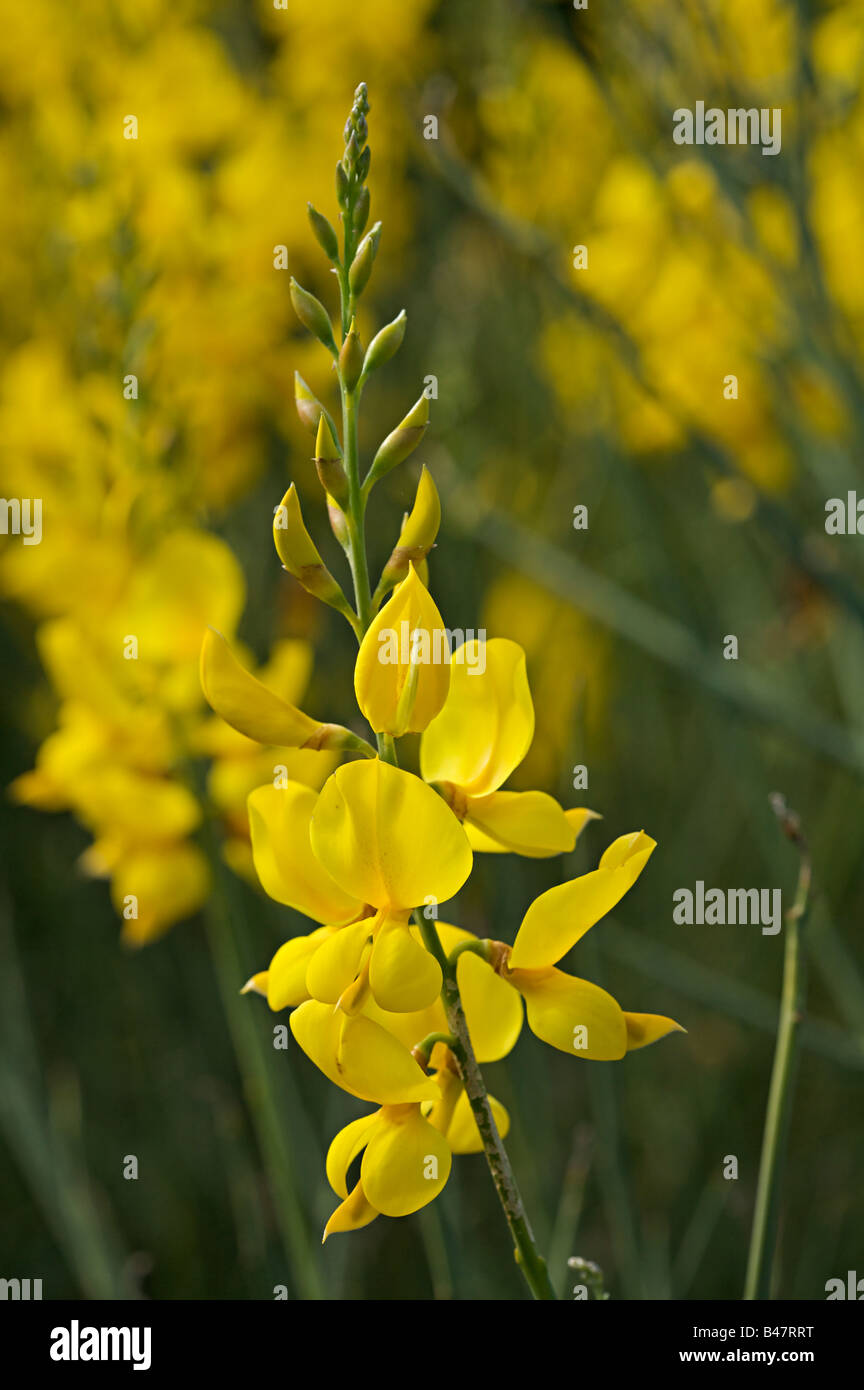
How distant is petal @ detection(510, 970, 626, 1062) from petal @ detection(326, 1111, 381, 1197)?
0.09m

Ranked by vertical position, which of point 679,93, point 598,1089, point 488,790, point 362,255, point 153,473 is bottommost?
point 598,1089

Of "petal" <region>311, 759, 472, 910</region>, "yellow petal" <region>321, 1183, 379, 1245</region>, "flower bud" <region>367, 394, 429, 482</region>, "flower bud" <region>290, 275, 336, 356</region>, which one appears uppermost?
"flower bud" <region>290, 275, 336, 356</region>

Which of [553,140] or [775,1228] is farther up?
[553,140]

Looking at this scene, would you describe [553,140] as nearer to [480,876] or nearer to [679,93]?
[679,93]

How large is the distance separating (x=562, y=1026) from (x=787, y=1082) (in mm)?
138

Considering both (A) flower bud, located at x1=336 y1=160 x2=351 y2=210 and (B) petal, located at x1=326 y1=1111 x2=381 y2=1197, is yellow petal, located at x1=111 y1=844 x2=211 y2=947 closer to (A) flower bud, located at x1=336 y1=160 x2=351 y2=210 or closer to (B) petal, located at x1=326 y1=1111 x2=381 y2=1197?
(B) petal, located at x1=326 y1=1111 x2=381 y2=1197

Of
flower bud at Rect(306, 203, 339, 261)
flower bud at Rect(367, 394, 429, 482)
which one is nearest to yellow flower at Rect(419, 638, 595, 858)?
flower bud at Rect(367, 394, 429, 482)

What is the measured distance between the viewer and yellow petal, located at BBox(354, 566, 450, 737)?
549 mm

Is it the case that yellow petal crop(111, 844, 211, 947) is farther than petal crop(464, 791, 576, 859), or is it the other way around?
yellow petal crop(111, 844, 211, 947)

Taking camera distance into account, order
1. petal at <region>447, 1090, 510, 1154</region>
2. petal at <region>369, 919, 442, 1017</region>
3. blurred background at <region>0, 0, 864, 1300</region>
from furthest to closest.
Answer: blurred background at <region>0, 0, 864, 1300</region> < petal at <region>447, 1090, 510, 1154</region> < petal at <region>369, 919, 442, 1017</region>

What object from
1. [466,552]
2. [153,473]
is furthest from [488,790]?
[466,552]

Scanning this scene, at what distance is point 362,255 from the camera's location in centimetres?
58

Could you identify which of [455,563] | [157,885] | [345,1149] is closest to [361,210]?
[345,1149]

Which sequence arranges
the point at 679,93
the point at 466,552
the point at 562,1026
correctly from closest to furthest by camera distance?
the point at 562,1026, the point at 679,93, the point at 466,552
